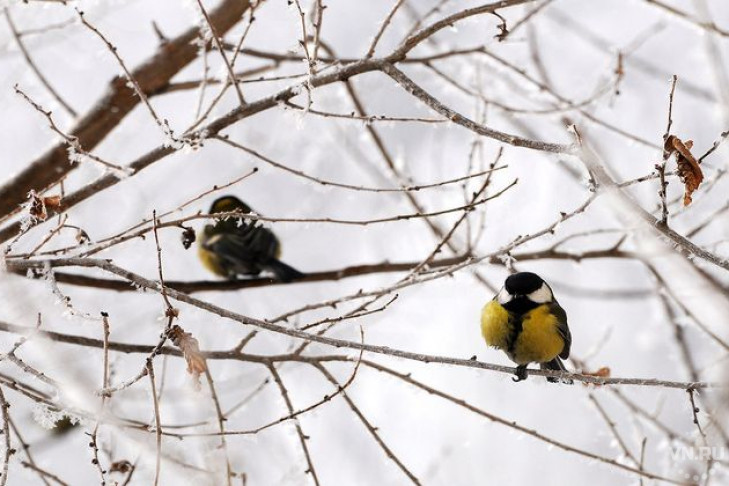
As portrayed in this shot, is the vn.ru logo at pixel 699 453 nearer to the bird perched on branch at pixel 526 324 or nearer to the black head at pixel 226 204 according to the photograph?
the bird perched on branch at pixel 526 324

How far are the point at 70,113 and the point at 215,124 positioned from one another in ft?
4.56

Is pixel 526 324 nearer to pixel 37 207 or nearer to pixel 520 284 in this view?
pixel 520 284

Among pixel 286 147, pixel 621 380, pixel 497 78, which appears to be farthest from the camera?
pixel 286 147

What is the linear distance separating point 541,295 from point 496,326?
0.24 metres

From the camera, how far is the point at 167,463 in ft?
9.14

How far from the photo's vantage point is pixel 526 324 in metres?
3.40

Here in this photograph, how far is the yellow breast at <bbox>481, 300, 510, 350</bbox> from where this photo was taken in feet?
11.3

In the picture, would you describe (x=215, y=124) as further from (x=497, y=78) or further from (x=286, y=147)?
(x=286, y=147)

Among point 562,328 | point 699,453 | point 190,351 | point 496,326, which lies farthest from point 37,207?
Result: point 699,453

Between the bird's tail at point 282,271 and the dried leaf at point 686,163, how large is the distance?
8.72 ft

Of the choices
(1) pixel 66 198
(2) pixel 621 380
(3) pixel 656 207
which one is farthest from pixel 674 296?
(1) pixel 66 198

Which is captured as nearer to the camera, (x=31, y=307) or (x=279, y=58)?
(x=31, y=307)

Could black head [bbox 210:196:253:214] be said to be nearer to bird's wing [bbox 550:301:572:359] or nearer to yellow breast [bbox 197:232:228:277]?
yellow breast [bbox 197:232:228:277]

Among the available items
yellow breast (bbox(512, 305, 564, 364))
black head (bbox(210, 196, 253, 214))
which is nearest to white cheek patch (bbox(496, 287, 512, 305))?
yellow breast (bbox(512, 305, 564, 364))
